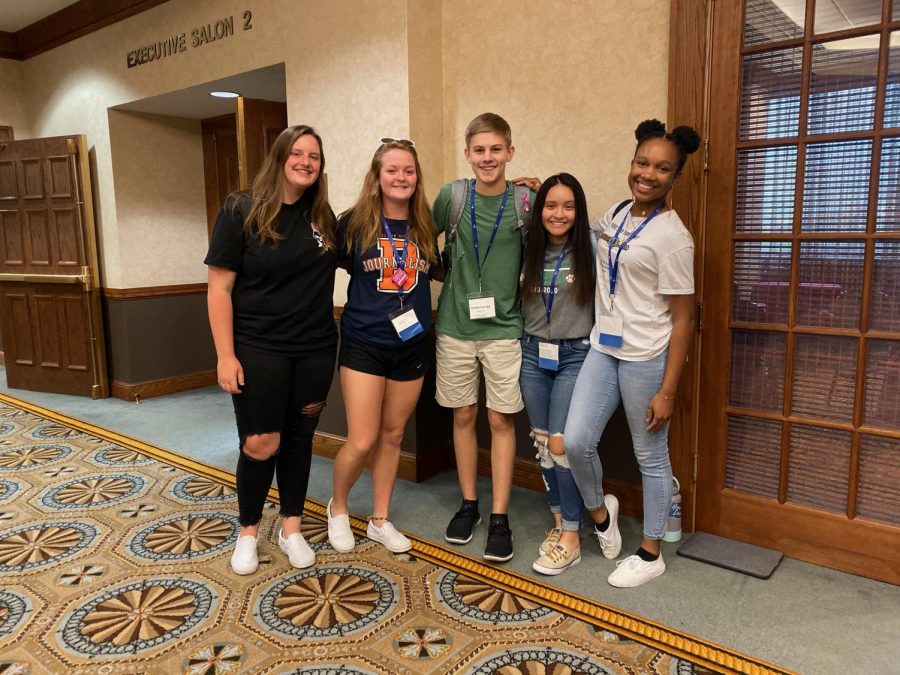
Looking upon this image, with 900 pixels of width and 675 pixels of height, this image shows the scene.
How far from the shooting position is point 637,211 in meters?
2.23

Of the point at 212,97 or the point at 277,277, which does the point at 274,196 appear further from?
the point at 212,97

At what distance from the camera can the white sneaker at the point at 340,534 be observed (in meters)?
2.54

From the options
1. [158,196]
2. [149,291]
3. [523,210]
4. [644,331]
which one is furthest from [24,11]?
[644,331]

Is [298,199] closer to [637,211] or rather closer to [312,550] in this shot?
[637,211]

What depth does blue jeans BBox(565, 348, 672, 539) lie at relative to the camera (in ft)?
7.32

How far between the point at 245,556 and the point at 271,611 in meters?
0.32

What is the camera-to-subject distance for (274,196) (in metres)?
2.19

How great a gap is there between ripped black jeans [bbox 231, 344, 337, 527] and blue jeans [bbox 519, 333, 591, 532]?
0.74 m

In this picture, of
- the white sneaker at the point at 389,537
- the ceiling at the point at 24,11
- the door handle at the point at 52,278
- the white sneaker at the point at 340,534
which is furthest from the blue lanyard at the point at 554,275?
the ceiling at the point at 24,11

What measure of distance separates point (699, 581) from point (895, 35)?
1.93 metres

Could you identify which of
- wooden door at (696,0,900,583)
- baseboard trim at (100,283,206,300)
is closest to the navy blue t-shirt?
wooden door at (696,0,900,583)

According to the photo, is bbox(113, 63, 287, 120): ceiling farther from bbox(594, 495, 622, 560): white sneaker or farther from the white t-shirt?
bbox(594, 495, 622, 560): white sneaker

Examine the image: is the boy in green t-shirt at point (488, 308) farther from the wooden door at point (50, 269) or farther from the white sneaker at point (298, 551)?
the wooden door at point (50, 269)

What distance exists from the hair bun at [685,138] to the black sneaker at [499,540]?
1492mm
